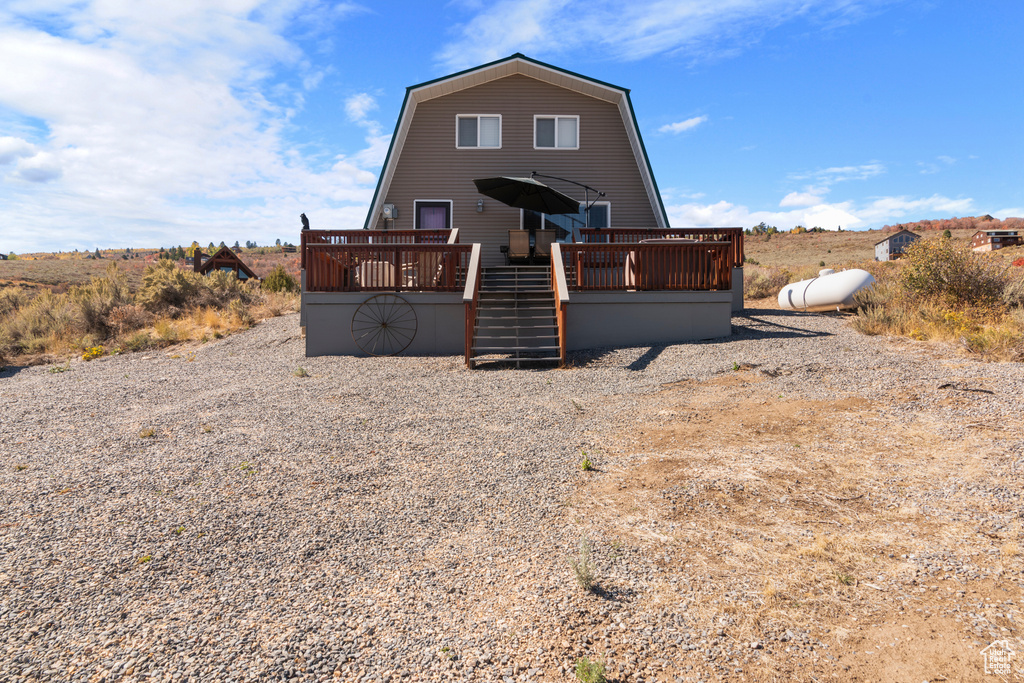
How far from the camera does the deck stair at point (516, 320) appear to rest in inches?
401

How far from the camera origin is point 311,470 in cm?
523

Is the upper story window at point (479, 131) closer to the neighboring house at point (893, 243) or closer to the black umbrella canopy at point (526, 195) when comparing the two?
the black umbrella canopy at point (526, 195)

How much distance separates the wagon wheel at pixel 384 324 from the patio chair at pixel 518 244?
383 cm

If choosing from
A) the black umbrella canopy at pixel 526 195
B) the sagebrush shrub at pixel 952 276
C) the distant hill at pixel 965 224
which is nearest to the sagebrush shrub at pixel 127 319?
the black umbrella canopy at pixel 526 195

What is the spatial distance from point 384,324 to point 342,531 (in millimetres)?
7597

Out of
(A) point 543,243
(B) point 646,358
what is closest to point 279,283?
(A) point 543,243

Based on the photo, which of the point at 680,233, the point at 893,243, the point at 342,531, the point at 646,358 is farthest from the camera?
the point at 893,243

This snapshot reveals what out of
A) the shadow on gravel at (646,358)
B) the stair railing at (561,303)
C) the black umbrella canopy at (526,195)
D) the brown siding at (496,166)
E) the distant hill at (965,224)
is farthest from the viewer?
the distant hill at (965,224)

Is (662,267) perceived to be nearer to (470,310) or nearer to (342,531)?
(470,310)

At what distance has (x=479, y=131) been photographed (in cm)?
1611

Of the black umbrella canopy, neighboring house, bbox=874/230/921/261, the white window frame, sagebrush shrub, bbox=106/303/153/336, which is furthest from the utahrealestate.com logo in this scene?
neighboring house, bbox=874/230/921/261

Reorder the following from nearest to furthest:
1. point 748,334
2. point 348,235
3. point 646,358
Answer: point 646,358
point 748,334
point 348,235

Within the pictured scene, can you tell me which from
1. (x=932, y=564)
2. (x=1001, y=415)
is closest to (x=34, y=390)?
(x=932, y=564)

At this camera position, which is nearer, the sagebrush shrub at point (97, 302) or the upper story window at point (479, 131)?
the sagebrush shrub at point (97, 302)
